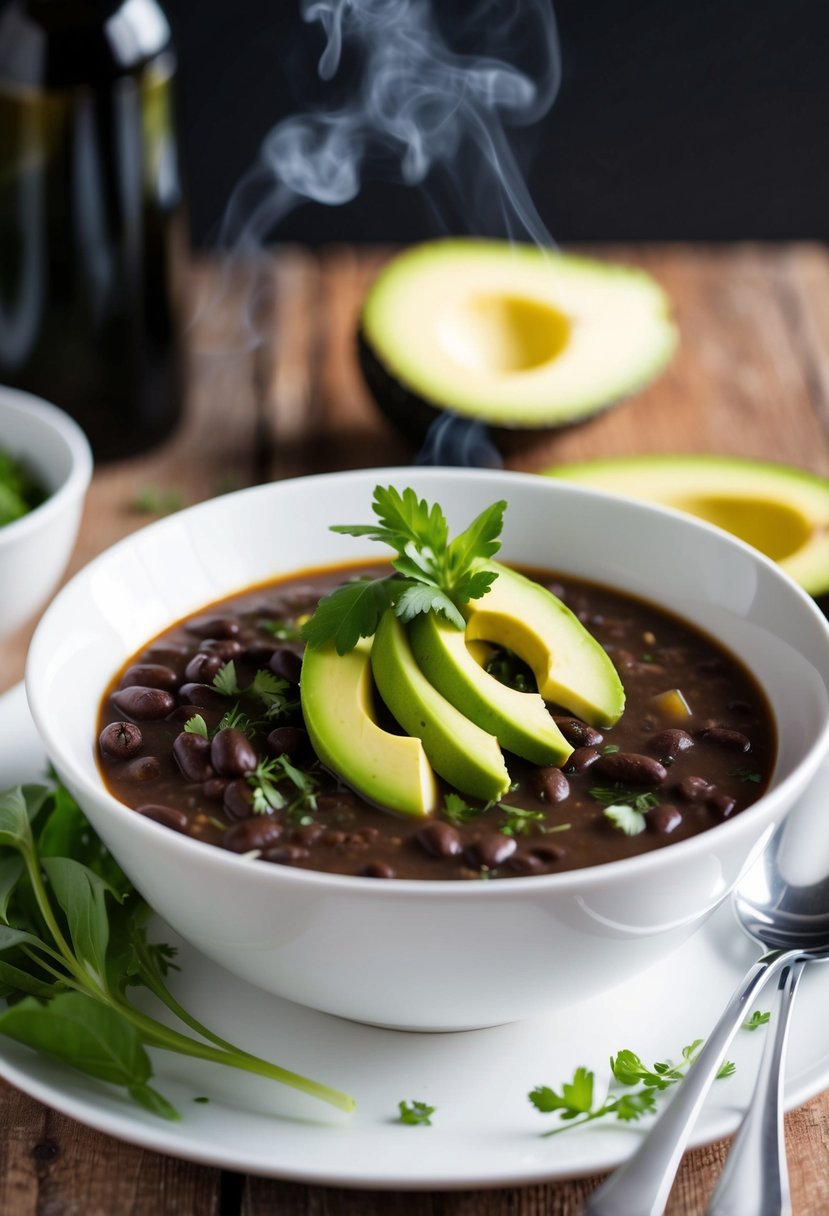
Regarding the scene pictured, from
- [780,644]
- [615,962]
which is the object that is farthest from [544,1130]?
[780,644]

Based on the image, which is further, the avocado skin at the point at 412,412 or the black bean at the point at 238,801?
the avocado skin at the point at 412,412

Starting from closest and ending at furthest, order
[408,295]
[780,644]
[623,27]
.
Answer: [780,644], [408,295], [623,27]

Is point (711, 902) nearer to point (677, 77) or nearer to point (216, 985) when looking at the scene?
point (216, 985)

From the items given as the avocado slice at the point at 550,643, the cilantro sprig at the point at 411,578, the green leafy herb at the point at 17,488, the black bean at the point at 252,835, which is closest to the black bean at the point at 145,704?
the cilantro sprig at the point at 411,578

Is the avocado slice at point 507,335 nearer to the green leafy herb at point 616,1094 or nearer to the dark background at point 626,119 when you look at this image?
the dark background at point 626,119

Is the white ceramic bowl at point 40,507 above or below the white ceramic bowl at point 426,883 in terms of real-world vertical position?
below
